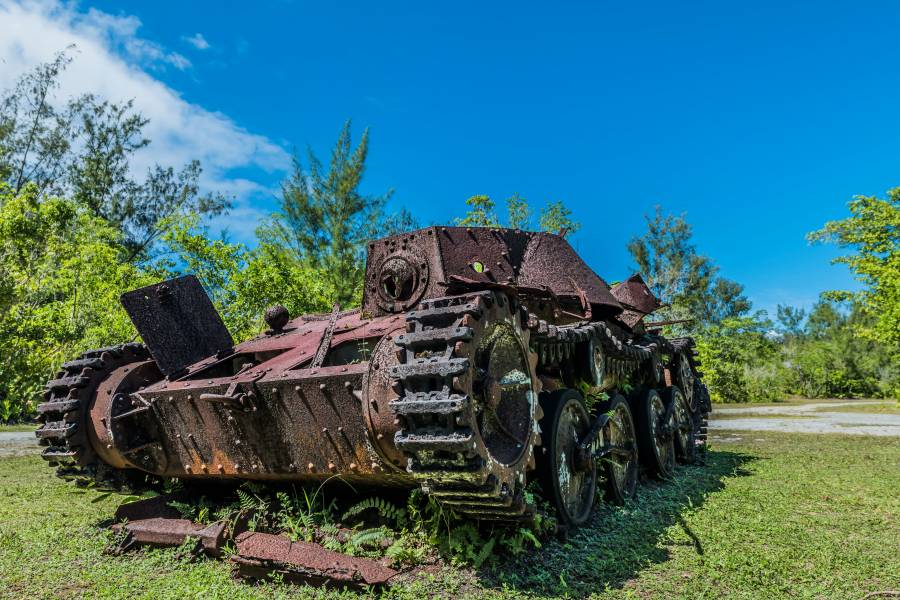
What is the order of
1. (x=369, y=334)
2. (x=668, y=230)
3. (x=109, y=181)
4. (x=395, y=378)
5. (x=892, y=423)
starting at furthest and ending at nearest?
(x=668, y=230) < (x=109, y=181) < (x=892, y=423) < (x=369, y=334) < (x=395, y=378)

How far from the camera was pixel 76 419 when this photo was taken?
→ 571cm

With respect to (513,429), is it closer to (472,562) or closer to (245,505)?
(472,562)

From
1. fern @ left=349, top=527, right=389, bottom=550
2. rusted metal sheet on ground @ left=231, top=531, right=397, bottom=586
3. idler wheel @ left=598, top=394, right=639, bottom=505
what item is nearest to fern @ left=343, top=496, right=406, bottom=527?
fern @ left=349, top=527, right=389, bottom=550

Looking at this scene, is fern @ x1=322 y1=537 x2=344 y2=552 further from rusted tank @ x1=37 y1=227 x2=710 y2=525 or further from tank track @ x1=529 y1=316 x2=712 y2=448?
tank track @ x1=529 y1=316 x2=712 y2=448

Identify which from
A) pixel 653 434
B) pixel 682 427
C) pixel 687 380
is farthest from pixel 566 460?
pixel 687 380

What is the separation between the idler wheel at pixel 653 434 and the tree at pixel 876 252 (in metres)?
16.8

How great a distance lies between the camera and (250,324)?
1485 cm

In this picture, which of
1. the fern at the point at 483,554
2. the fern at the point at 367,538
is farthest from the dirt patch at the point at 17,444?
the fern at the point at 483,554

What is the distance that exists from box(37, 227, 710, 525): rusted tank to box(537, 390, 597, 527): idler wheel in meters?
0.02

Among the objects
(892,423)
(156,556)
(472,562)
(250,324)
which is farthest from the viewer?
(892,423)

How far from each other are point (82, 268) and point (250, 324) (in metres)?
4.41

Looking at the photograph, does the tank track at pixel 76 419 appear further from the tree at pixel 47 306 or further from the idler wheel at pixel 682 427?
the tree at pixel 47 306

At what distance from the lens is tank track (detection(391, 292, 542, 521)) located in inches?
144

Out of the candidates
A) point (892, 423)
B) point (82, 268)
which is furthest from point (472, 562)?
point (892, 423)
